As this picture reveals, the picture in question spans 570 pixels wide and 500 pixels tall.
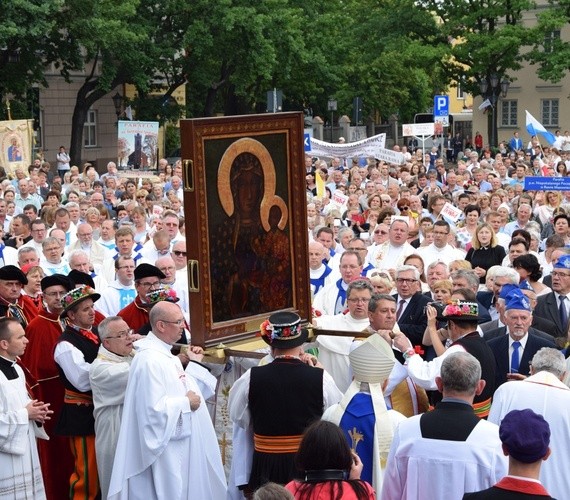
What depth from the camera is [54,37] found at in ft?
124

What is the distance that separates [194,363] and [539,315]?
340 cm

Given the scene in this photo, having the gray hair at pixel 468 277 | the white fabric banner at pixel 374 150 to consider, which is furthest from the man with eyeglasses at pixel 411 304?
the white fabric banner at pixel 374 150

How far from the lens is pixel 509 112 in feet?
214

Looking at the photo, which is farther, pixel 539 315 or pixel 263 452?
A: pixel 539 315

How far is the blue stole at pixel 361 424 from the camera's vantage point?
6996 mm

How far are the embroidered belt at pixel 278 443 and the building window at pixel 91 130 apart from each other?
42610mm

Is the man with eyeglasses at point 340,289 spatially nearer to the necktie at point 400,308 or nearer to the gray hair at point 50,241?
the necktie at point 400,308

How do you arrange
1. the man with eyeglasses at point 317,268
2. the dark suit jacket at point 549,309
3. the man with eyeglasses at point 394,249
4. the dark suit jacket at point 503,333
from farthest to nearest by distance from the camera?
the man with eyeglasses at point 394,249 → the man with eyeglasses at point 317,268 → the dark suit jacket at point 549,309 → the dark suit jacket at point 503,333

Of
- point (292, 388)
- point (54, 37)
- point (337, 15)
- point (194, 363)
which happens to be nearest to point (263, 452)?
point (292, 388)

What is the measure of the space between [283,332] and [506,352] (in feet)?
6.73

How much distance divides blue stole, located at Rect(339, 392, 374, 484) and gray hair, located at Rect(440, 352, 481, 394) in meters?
0.89

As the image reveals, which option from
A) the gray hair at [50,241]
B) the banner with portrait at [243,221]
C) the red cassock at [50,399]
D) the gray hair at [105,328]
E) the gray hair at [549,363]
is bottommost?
the red cassock at [50,399]

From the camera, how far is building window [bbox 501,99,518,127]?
65188 millimetres

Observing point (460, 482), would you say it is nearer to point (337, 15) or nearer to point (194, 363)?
point (194, 363)
